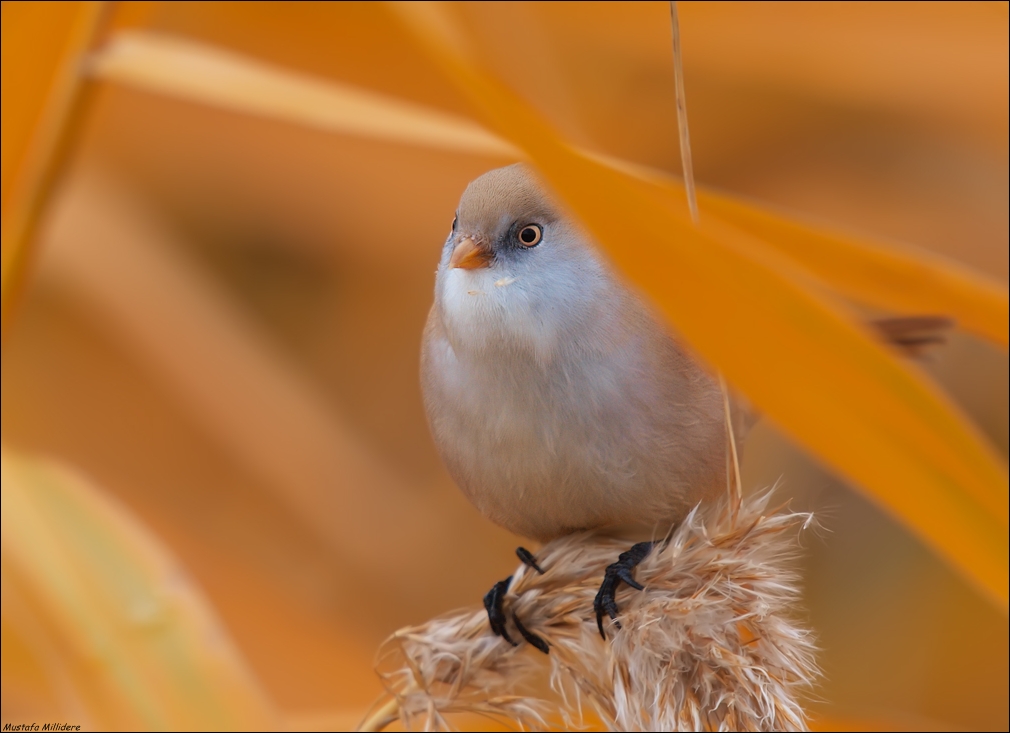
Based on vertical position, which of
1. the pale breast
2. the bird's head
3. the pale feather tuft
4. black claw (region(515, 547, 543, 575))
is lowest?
the pale feather tuft

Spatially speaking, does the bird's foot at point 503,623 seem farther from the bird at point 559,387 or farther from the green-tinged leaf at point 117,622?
the green-tinged leaf at point 117,622

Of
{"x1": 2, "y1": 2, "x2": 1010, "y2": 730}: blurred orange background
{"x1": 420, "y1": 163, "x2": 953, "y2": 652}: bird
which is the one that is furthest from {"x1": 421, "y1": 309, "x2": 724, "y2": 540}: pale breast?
{"x1": 2, "y1": 2, "x2": 1010, "y2": 730}: blurred orange background

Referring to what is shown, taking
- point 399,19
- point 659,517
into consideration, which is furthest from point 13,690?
point 399,19

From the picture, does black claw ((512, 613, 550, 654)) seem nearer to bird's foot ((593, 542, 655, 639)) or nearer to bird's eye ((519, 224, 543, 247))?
bird's foot ((593, 542, 655, 639))

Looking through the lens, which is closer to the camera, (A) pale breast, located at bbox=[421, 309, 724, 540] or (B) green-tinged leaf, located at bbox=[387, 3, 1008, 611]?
(B) green-tinged leaf, located at bbox=[387, 3, 1008, 611]

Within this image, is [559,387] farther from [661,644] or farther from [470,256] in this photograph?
[661,644]

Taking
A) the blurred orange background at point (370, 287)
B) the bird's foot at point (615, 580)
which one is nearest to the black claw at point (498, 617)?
the bird's foot at point (615, 580)
